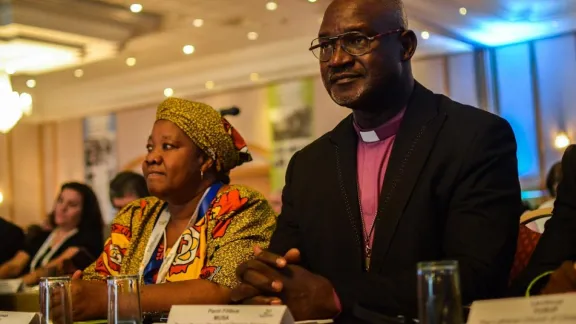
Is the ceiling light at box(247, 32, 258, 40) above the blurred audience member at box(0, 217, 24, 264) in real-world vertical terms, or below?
above

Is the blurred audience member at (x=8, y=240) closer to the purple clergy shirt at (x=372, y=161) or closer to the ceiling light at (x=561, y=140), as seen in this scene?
the purple clergy shirt at (x=372, y=161)

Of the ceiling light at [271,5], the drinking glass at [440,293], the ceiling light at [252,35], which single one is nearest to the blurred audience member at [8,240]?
the ceiling light at [271,5]

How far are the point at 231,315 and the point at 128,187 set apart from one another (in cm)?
408

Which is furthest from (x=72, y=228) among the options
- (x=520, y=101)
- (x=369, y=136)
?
(x=520, y=101)

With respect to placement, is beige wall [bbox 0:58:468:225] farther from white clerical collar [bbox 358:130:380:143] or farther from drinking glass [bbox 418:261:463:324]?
drinking glass [bbox 418:261:463:324]

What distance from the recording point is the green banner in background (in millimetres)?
9883

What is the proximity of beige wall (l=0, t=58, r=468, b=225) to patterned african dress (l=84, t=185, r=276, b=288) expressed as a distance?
741 centimetres

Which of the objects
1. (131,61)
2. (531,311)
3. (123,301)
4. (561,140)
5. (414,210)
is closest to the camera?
(531,311)

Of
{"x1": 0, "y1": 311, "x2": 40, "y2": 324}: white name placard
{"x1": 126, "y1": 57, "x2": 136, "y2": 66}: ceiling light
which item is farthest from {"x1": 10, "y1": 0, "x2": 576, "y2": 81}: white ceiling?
{"x1": 0, "y1": 311, "x2": 40, "y2": 324}: white name placard

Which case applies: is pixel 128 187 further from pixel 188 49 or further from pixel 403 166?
pixel 188 49

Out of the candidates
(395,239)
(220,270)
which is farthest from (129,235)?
(395,239)

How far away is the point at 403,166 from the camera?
195 centimetres

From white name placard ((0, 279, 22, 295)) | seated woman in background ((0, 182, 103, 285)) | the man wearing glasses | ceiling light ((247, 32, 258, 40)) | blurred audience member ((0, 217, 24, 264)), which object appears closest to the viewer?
the man wearing glasses

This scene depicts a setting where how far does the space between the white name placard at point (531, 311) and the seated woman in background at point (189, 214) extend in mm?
1193
